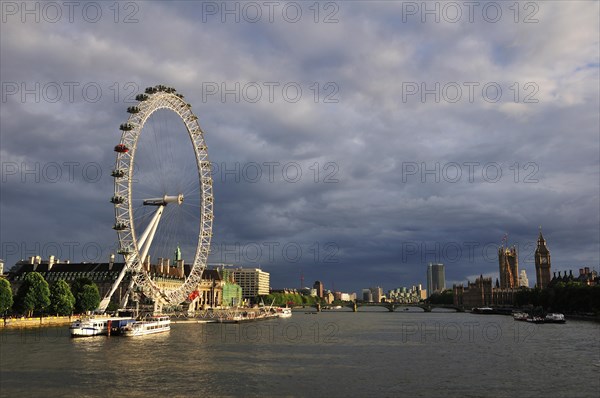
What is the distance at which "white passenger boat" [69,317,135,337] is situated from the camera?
2836 inches

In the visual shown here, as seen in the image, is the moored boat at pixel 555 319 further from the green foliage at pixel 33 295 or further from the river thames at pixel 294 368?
the green foliage at pixel 33 295

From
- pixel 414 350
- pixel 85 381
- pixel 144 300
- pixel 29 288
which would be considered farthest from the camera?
pixel 144 300

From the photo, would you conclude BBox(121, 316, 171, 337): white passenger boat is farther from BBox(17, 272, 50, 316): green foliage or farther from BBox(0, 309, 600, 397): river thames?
BBox(17, 272, 50, 316): green foliage

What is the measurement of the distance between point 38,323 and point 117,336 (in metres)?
20.3

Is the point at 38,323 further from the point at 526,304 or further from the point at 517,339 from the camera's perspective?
the point at 526,304

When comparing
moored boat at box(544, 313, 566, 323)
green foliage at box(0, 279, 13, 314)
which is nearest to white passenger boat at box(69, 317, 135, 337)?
green foliage at box(0, 279, 13, 314)

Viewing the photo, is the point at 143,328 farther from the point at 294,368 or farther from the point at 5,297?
the point at 294,368

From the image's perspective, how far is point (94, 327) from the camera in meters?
75.8

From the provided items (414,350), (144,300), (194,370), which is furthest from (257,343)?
(144,300)

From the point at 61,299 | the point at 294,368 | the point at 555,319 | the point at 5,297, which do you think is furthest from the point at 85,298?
the point at 555,319

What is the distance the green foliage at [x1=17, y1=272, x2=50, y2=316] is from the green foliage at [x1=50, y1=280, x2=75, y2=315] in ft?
11.7

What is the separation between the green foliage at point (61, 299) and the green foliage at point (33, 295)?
357cm

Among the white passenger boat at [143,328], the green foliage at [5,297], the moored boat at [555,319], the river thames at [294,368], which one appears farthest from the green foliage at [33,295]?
the moored boat at [555,319]

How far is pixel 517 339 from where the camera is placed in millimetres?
74188
